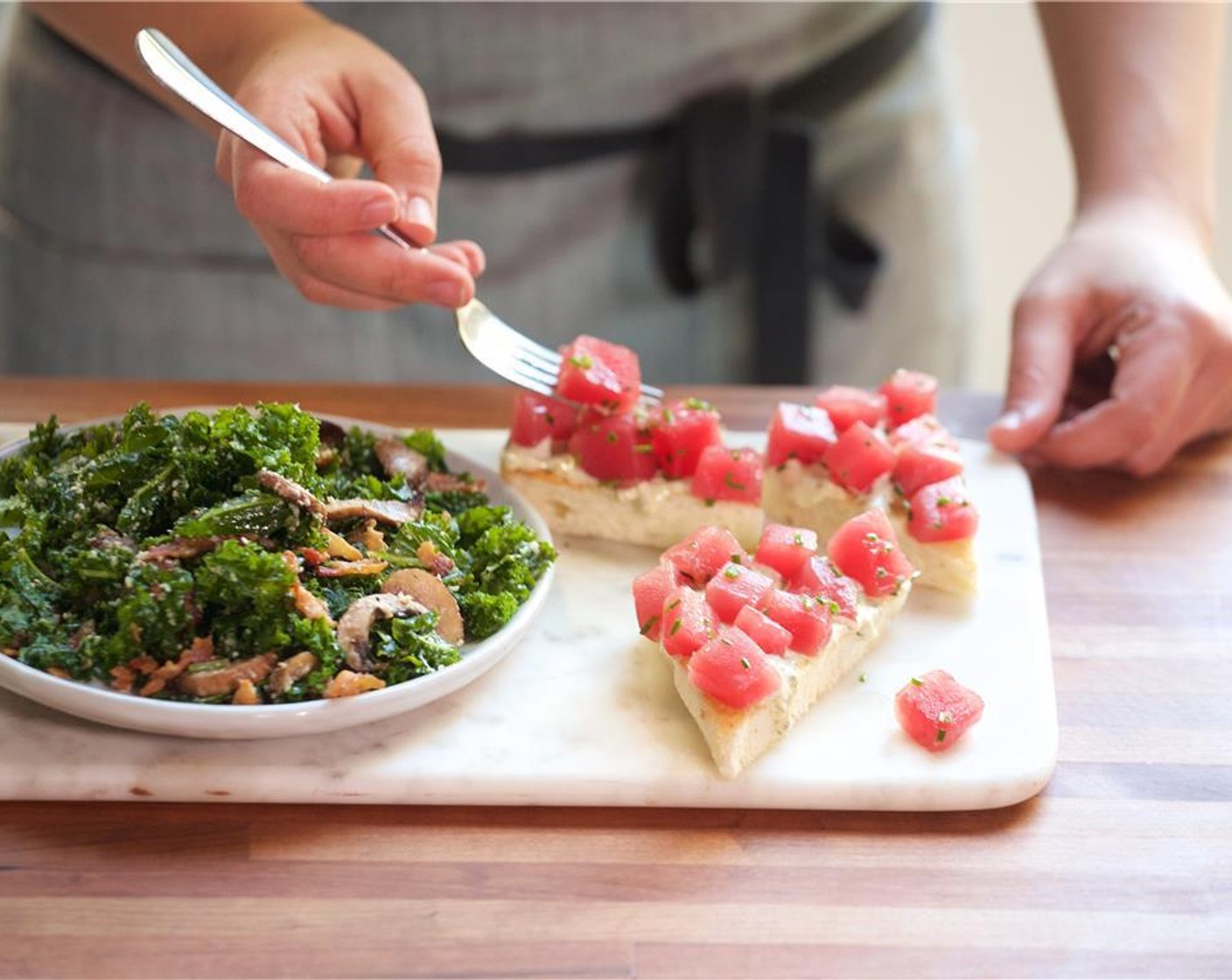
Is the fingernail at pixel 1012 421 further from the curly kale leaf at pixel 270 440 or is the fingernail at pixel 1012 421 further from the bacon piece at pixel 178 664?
the bacon piece at pixel 178 664

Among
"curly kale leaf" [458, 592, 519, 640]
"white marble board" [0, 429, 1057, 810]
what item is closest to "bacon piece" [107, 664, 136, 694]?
"white marble board" [0, 429, 1057, 810]

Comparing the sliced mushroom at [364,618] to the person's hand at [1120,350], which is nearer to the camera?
the sliced mushroom at [364,618]

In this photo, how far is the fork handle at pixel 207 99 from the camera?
216cm

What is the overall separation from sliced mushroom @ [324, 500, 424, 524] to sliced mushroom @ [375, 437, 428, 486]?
15 centimetres

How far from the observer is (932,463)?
2.46 metres

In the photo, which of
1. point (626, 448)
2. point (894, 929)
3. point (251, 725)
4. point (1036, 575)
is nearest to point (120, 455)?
point (251, 725)

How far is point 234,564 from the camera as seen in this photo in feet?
5.99

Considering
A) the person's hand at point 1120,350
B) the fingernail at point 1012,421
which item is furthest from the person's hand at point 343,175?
the person's hand at point 1120,350

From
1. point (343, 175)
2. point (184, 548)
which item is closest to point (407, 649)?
point (184, 548)

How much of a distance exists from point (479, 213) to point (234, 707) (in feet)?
6.22

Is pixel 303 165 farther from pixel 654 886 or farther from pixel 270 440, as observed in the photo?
pixel 654 886

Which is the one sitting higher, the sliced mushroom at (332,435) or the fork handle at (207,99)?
the fork handle at (207,99)

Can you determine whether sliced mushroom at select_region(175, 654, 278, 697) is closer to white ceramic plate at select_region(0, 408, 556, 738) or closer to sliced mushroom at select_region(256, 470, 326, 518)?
white ceramic plate at select_region(0, 408, 556, 738)

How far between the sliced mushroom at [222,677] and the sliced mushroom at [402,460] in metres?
0.56
